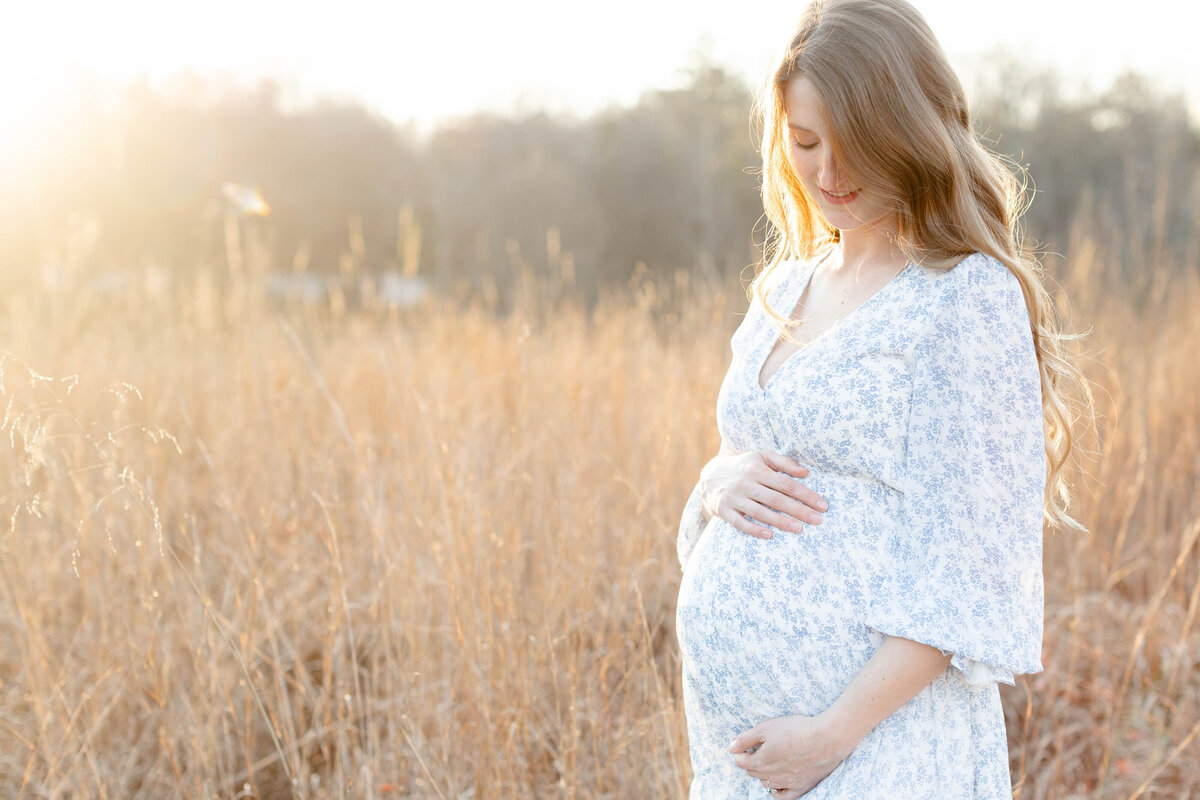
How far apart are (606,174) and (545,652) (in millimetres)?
14578

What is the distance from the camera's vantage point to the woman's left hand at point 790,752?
100cm

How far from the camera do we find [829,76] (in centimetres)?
105

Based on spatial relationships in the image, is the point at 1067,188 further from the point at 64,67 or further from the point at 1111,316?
the point at 64,67

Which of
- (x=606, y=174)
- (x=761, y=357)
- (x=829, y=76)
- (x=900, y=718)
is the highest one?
(x=606, y=174)

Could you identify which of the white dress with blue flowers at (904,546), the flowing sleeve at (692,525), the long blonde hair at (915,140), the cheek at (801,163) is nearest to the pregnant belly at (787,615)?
the white dress with blue flowers at (904,546)

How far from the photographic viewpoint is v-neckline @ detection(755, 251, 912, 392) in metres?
1.08

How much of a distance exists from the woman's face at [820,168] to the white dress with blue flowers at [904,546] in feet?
0.36

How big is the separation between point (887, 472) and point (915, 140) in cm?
41

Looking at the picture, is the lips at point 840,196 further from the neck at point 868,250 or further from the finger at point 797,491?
the finger at point 797,491

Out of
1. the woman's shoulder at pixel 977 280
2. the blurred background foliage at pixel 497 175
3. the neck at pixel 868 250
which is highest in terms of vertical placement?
the blurred background foliage at pixel 497 175

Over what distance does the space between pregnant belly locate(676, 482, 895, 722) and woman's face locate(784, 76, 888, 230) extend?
14.5 inches

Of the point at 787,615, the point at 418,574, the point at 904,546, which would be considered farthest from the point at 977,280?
the point at 418,574

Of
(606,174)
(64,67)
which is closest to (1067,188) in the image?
(606,174)

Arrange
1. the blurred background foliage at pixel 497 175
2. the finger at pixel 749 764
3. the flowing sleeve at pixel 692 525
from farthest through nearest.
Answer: the blurred background foliage at pixel 497 175, the flowing sleeve at pixel 692 525, the finger at pixel 749 764
